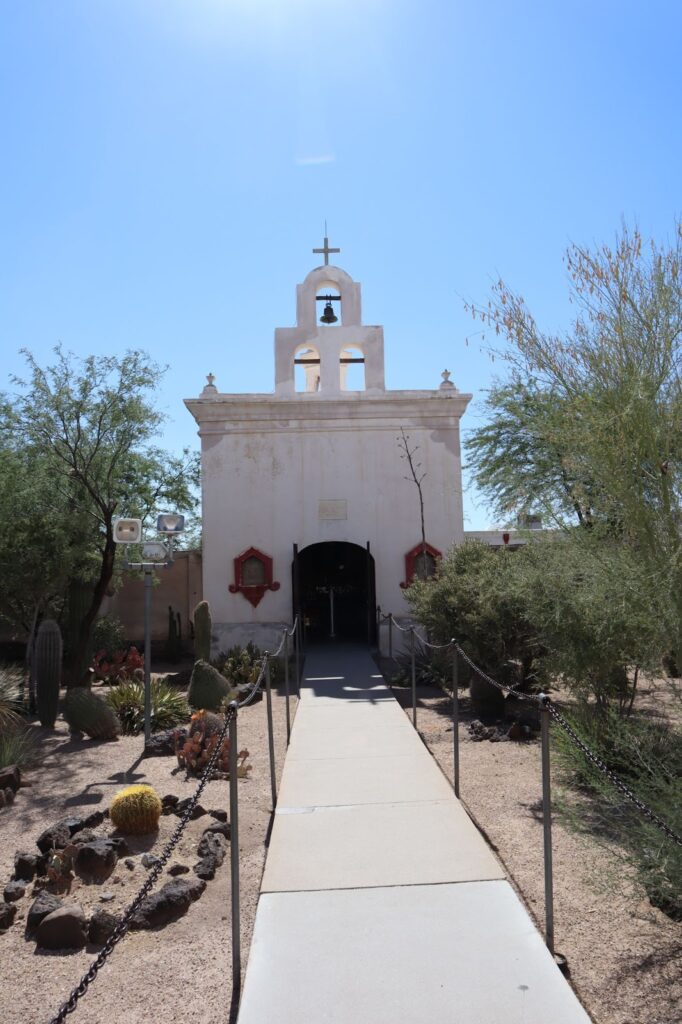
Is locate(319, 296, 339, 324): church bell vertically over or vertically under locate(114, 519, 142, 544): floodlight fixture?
over

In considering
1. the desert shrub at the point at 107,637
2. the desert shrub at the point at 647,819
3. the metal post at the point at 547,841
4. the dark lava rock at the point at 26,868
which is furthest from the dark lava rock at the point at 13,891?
the desert shrub at the point at 107,637

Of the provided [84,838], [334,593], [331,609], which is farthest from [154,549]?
[334,593]

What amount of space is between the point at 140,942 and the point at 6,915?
0.88 metres

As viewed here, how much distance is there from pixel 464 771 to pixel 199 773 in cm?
270

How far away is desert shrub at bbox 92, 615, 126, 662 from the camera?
658 inches

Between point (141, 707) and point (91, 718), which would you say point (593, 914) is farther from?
point (141, 707)

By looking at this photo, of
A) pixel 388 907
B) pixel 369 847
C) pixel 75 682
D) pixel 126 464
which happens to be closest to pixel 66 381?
pixel 126 464

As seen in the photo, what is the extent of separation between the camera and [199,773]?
8172mm

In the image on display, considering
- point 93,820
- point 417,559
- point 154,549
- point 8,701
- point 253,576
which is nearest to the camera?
point 93,820

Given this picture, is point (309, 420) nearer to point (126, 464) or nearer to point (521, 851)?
point (126, 464)

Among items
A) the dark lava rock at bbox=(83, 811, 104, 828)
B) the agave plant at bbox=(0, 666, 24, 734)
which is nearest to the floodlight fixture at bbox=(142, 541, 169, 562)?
the agave plant at bbox=(0, 666, 24, 734)

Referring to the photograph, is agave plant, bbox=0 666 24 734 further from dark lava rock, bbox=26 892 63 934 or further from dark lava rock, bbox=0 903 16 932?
dark lava rock, bbox=26 892 63 934

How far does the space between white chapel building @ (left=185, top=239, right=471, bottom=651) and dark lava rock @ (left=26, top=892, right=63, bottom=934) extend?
11438mm

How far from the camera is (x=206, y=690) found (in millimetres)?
11688
